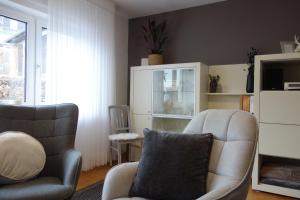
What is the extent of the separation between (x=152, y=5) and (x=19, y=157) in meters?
2.65

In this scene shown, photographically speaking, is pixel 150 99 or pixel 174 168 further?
pixel 150 99

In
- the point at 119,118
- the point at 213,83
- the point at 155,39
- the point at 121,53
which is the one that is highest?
the point at 155,39

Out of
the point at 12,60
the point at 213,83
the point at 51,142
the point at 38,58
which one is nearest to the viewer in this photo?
the point at 51,142

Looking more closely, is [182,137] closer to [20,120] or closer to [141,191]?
[141,191]

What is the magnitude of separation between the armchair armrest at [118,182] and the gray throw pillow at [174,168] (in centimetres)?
4

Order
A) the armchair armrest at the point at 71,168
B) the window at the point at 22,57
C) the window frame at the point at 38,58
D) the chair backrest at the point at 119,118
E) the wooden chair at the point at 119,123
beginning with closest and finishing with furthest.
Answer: the armchair armrest at the point at 71,168 → the window at the point at 22,57 → the window frame at the point at 38,58 → the wooden chair at the point at 119,123 → the chair backrest at the point at 119,118

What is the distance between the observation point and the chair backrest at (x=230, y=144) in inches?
51.9

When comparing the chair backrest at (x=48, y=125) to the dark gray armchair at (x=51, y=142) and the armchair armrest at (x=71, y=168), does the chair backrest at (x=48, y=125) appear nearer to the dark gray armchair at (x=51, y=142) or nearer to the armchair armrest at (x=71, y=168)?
the dark gray armchair at (x=51, y=142)

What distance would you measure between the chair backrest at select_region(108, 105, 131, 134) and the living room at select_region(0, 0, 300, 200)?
2 cm

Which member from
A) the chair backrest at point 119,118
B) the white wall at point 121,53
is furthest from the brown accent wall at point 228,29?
the chair backrest at point 119,118

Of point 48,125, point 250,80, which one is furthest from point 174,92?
point 48,125

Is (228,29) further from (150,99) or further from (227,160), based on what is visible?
(227,160)

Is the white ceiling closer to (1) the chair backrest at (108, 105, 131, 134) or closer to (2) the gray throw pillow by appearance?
(1) the chair backrest at (108, 105, 131, 134)

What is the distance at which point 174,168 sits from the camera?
1.33m
